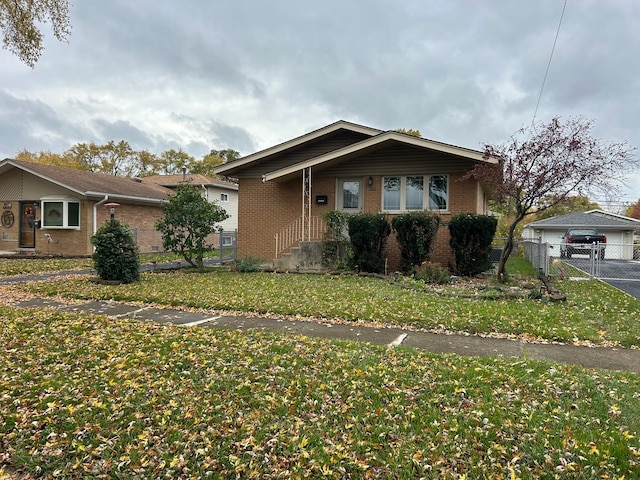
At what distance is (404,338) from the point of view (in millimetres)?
5355

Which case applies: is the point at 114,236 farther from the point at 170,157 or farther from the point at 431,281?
the point at 170,157

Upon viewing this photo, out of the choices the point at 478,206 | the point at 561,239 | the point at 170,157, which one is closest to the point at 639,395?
the point at 478,206

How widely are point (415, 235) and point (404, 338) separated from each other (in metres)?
6.00

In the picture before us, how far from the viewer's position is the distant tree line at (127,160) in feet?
149

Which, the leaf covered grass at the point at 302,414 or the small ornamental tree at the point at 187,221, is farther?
the small ornamental tree at the point at 187,221

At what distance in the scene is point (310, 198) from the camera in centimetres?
1344

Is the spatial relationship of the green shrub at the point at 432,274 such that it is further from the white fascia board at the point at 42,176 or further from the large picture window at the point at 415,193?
the white fascia board at the point at 42,176

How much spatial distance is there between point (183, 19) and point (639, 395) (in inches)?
600

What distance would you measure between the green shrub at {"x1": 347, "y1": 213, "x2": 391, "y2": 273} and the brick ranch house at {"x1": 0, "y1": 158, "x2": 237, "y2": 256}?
385 inches

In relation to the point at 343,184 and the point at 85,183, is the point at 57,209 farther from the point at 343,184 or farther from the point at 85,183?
the point at 343,184

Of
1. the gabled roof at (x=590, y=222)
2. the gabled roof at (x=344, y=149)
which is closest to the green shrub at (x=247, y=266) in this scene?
the gabled roof at (x=344, y=149)

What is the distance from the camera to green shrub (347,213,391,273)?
36.1ft

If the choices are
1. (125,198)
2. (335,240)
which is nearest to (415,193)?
(335,240)

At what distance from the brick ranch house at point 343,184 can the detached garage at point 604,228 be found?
1637 centimetres
